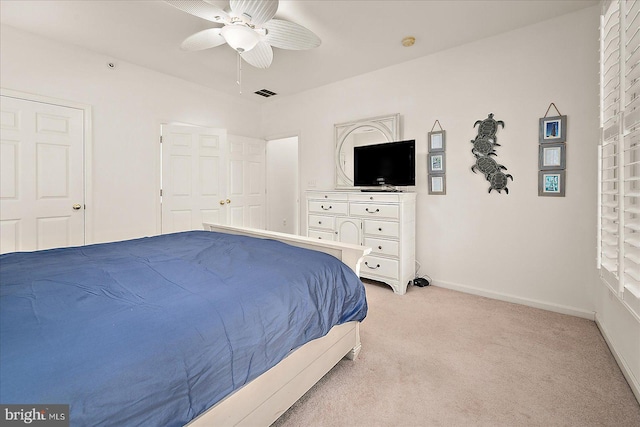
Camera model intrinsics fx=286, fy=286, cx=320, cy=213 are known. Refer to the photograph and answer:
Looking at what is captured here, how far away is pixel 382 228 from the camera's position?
3211 mm

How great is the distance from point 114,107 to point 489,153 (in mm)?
4307

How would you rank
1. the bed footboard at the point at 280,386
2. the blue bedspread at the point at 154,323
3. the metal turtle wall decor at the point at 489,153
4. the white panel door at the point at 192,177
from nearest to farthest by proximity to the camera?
the blue bedspread at the point at 154,323
the bed footboard at the point at 280,386
the metal turtle wall decor at the point at 489,153
the white panel door at the point at 192,177

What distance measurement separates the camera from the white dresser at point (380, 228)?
3121mm

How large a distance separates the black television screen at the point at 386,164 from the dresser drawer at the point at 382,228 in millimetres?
525

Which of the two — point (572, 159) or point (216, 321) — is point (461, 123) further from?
point (216, 321)

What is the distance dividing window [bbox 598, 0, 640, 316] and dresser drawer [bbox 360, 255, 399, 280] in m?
1.66

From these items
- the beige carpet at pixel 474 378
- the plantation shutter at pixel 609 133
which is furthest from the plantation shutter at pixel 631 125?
the beige carpet at pixel 474 378

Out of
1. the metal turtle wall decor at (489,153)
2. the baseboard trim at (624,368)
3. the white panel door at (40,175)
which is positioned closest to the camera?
the baseboard trim at (624,368)

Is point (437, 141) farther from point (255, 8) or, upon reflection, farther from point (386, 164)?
point (255, 8)

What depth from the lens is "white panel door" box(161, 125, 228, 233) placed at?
3895 mm

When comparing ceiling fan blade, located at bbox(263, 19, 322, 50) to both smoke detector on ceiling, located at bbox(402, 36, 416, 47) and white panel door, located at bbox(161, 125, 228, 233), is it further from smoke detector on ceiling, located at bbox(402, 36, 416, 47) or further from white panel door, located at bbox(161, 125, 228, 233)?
white panel door, located at bbox(161, 125, 228, 233)

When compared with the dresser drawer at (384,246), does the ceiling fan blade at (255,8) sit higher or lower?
higher

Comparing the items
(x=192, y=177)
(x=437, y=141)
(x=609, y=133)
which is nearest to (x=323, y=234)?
(x=437, y=141)

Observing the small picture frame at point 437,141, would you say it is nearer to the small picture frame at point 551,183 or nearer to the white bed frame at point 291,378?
the small picture frame at point 551,183
